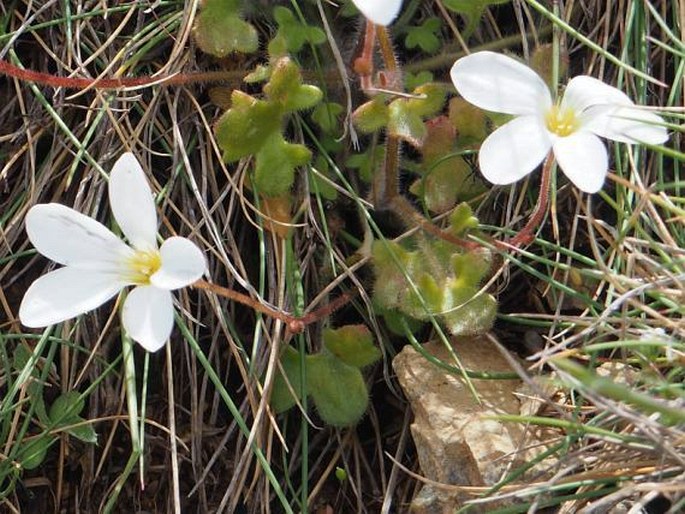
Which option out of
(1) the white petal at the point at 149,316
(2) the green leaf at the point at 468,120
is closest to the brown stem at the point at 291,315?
(1) the white petal at the point at 149,316

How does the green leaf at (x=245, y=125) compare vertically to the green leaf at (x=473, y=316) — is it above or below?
above

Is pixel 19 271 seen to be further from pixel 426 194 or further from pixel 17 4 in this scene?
pixel 426 194

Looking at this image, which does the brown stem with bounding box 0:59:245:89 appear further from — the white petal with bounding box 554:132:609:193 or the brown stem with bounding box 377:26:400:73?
the white petal with bounding box 554:132:609:193

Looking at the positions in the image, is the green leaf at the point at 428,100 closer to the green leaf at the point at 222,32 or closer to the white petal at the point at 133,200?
the green leaf at the point at 222,32

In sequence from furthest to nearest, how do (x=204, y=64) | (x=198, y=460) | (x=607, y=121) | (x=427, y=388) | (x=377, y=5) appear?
1. (x=204, y=64)
2. (x=198, y=460)
3. (x=427, y=388)
4. (x=607, y=121)
5. (x=377, y=5)

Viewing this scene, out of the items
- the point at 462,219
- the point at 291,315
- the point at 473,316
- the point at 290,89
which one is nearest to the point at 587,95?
the point at 462,219

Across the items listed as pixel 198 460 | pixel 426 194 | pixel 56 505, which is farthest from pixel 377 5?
pixel 56 505
